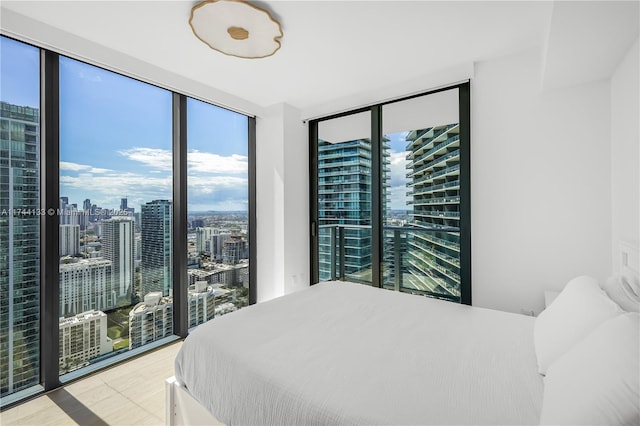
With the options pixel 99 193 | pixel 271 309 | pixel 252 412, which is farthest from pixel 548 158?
pixel 99 193

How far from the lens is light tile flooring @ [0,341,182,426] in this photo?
69.7 inches

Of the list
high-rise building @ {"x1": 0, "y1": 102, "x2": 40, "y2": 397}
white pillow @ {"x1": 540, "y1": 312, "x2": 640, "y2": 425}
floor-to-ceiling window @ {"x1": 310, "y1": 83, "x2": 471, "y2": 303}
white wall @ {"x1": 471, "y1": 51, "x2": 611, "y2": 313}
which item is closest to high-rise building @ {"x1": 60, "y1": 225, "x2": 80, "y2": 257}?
high-rise building @ {"x1": 0, "y1": 102, "x2": 40, "y2": 397}

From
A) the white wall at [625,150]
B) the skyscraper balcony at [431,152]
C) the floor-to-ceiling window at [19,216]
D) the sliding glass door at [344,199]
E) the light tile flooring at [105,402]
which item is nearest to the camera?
the white wall at [625,150]

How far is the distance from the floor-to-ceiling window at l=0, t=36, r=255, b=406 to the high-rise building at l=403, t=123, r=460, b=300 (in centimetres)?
216

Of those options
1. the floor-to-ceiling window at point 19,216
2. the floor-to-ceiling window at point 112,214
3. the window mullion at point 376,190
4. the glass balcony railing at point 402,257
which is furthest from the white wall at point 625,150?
the floor-to-ceiling window at point 19,216

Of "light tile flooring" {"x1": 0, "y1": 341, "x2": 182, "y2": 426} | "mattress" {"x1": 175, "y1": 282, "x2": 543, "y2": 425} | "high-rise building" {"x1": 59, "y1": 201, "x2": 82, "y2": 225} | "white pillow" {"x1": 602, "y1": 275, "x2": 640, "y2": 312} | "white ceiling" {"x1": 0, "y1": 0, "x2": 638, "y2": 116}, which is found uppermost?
"white ceiling" {"x1": 0, "y1": 0, "x2": 638, "y2": 116}

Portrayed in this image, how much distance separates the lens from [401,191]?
3221mm

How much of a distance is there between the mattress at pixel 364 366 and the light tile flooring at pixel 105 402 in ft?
2.19

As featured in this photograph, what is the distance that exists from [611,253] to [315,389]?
7.82ft

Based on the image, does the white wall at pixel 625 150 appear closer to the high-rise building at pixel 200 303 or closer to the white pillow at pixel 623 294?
the white pillow at pixel 623 294

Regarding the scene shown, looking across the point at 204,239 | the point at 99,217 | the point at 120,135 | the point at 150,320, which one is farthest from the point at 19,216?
the point at 204,239

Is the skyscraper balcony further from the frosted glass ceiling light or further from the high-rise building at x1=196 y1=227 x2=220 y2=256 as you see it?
the high-rise building at x1=196 y1=227 x2=220 y2=256

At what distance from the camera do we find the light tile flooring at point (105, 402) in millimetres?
1771

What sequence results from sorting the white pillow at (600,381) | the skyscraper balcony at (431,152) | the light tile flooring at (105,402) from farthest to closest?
the skyscraper balcony at (431,152), the light tile flooring at (105,402), the white pillow at (600,381)
